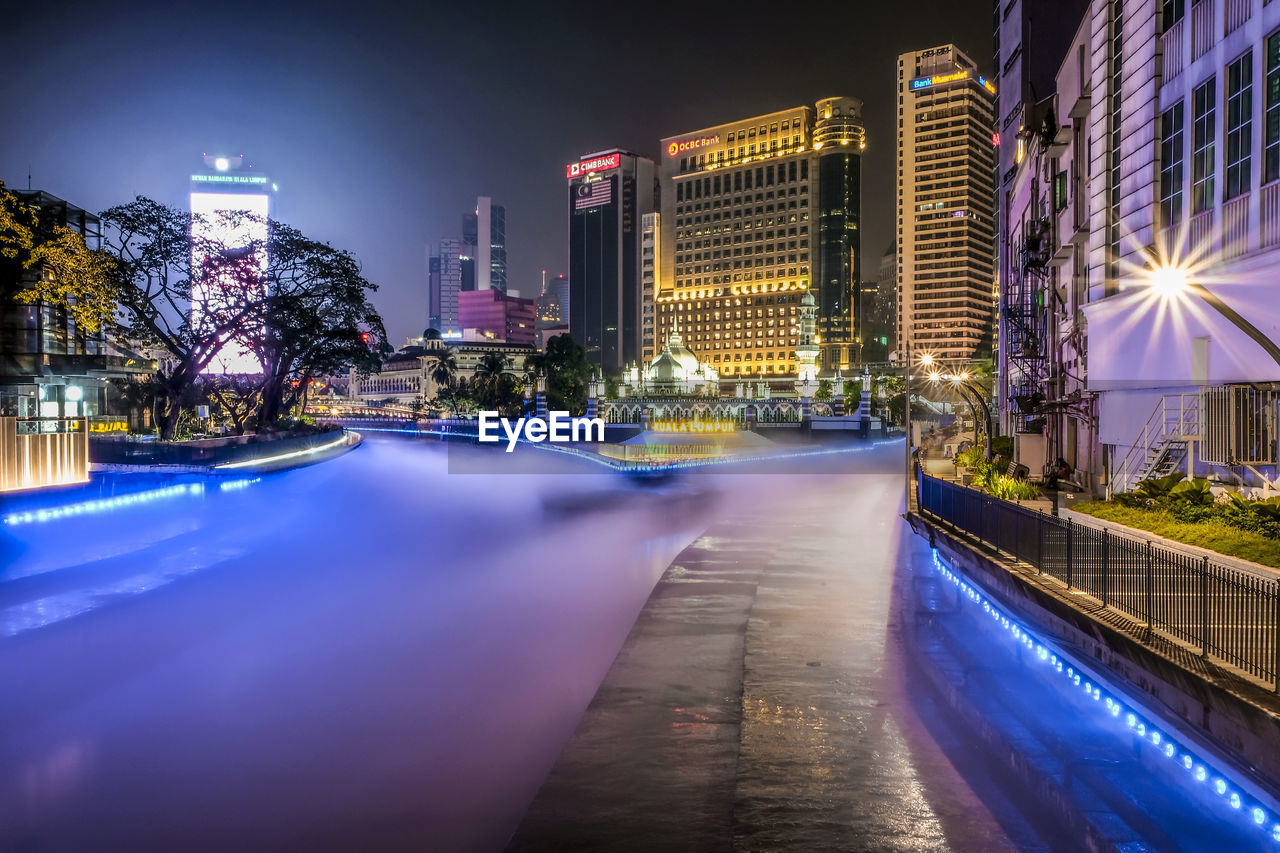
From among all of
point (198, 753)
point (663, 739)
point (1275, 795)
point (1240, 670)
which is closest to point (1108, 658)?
point (1240, 670)

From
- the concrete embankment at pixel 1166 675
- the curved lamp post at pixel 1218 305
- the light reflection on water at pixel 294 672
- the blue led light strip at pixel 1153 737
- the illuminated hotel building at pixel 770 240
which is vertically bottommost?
the light reflection on water at pixel 294 672

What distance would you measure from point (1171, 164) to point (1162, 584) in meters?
15.5

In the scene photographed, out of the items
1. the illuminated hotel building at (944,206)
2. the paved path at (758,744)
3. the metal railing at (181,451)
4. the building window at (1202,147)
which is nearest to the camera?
the paved path at (758,744)

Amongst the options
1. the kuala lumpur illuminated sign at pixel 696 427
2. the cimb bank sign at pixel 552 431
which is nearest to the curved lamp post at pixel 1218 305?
the kuala lumpur illuminated sign at pixel 696 427

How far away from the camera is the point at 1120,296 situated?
2384 centimetres

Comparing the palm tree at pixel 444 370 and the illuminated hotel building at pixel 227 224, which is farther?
the palm tree at pixel 444 370

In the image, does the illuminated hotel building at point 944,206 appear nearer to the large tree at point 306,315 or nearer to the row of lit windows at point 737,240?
A: the row of lit windows at point 737,240

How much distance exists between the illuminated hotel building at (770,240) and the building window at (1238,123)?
152 metres

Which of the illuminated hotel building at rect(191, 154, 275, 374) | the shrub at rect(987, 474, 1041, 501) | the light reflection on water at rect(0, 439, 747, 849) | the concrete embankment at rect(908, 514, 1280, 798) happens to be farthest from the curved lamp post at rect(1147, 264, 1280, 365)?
the illuminated hotel building at rect(191, 154, 275, 374)

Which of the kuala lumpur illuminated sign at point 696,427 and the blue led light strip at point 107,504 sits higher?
the kuala lumpur illuminated sign at point 696,427

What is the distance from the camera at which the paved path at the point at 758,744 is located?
7648 millimetres

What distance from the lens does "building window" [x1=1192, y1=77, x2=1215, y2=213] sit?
1989 cm

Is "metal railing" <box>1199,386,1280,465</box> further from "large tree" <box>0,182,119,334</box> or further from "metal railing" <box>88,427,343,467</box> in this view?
"large tree" <box>0,182,119,334</box>

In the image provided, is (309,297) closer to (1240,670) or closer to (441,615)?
(441,615)
